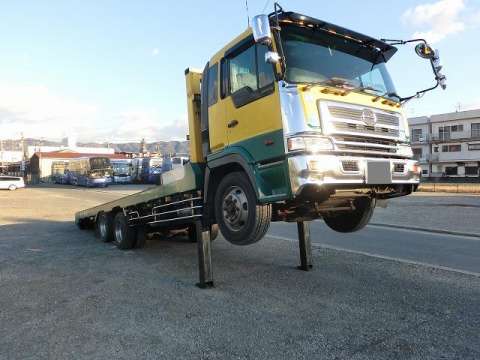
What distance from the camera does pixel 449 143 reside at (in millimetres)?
58906

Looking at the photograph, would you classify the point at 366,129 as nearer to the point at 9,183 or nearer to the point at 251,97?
the point at 251,97

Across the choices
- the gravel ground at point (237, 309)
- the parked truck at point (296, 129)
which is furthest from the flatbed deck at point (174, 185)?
the gravel ground at point (237, 309)

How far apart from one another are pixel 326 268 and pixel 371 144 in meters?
2.83

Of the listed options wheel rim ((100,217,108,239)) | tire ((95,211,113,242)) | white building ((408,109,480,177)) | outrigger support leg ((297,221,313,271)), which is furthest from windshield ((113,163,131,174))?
outrigger support leg ((297,221,313,271))

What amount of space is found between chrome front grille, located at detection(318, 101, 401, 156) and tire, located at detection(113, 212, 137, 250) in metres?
5.45

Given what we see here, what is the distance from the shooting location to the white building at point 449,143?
184ft

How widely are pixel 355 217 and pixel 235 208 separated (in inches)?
78.3

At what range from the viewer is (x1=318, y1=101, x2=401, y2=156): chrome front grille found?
4.30 metres

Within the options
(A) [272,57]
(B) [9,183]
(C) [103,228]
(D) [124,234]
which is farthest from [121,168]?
(A) [272,57]

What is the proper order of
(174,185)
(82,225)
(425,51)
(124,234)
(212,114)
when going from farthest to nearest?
(82,225) → (124,234) → (174,185) → (425,51) → (212,114)

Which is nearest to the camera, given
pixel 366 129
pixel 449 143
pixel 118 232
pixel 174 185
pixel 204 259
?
pixel 366 129

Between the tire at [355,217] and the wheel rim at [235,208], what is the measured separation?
1.52m

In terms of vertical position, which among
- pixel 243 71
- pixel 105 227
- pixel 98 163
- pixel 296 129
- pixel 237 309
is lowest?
pixel 237 309

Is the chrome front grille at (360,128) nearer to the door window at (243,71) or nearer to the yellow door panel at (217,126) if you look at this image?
the door window at (243,71)
